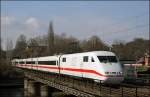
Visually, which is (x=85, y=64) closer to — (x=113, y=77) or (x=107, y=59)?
(x=107, y=59)

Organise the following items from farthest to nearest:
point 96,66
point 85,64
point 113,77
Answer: point 85,64, point 96,66, point 113,77

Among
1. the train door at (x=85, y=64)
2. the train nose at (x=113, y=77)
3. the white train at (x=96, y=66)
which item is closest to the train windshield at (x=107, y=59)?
the white train at (x=96, y=66)

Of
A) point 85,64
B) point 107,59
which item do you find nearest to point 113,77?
point 107,59

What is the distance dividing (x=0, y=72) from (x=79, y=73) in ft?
266

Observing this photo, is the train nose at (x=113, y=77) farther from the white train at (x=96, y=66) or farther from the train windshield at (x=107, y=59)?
the train windshield at (x=107, y=59)

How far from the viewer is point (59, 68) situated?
4391 centimetres

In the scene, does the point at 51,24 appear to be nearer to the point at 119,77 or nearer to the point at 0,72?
the point at 0,72

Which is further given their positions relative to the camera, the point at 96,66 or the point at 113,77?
the point at 96,66

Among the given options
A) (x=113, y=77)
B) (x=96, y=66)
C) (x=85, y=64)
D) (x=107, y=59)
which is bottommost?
(x=113, y=77)

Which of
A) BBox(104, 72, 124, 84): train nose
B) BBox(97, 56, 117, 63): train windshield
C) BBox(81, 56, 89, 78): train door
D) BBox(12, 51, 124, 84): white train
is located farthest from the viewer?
BBox(81, 56, 89, 78): train door

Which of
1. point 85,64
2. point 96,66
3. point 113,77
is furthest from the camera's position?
point 85,64

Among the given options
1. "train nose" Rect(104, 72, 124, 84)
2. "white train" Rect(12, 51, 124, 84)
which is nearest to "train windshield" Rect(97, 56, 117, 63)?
"white train" Rect(12, 51, 124, 84)

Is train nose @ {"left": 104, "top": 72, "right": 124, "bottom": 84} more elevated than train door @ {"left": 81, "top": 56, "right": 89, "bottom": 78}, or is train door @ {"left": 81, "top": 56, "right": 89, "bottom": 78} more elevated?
train door @ {"left": 81, "top": 56, "right": 89, "bottom": 78}

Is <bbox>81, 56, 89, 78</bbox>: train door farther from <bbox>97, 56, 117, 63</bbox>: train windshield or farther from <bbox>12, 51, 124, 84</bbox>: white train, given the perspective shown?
<bbox>97, 56, 117, 63</bbox>: train windshield
